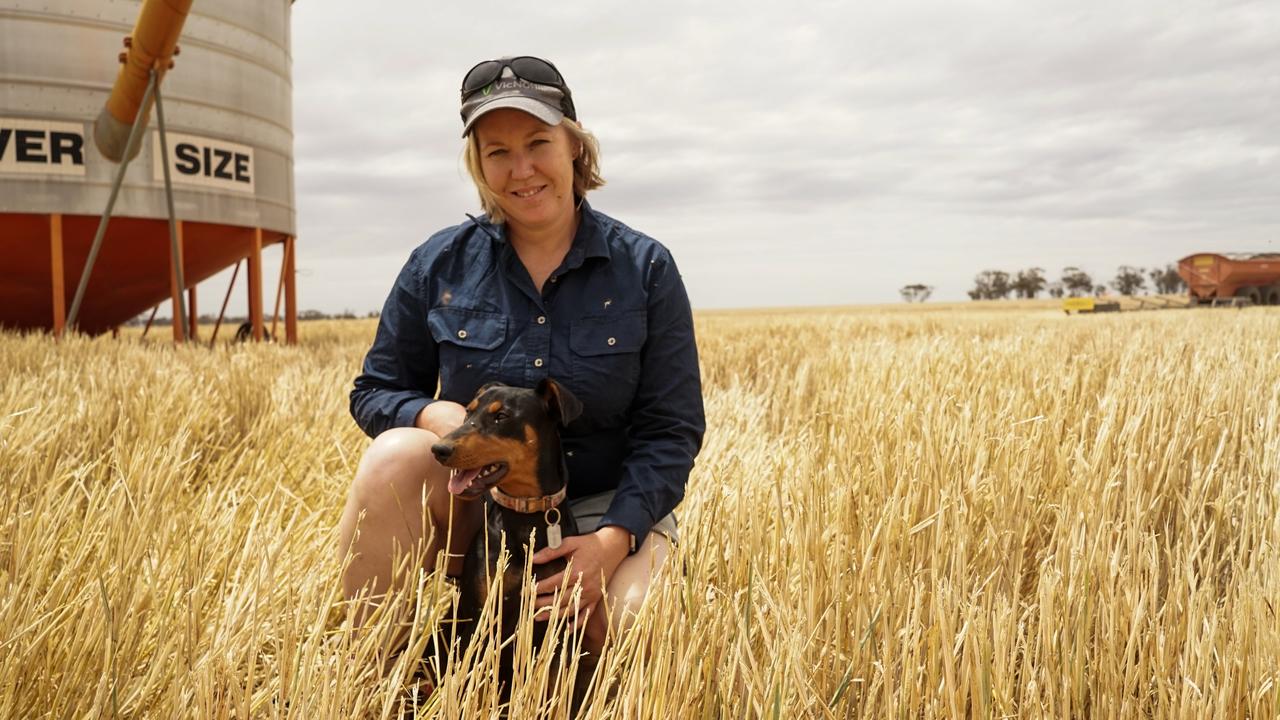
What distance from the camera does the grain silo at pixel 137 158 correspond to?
33.4ft

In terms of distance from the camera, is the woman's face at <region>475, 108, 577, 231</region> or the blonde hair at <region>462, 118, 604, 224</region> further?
the blonde hair at <region>462, 118, 604, 224</region>

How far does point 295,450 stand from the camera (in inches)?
152

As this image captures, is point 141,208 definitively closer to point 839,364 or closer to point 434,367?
point 839,364

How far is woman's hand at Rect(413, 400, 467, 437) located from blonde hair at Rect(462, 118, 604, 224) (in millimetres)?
567

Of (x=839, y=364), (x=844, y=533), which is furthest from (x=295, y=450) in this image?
(x=839, y=364)

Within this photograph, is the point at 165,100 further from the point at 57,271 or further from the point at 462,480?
the point at 462,480

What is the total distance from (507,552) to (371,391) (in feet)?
2.75

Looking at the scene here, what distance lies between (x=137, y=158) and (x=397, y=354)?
10450mm

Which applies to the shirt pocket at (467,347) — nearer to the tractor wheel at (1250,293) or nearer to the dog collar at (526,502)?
the dog collar at (526,502)

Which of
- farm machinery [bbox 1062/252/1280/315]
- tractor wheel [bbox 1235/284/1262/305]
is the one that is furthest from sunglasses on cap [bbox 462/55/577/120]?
tractor wheel [bbox 1235/284/1262/305]

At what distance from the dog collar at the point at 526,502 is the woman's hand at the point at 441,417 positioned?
0.30m

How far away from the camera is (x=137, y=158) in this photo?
35.3ft

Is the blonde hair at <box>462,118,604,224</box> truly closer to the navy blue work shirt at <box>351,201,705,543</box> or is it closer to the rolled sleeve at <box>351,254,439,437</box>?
the navy blue work shirt at <box>351,201,705,543</box>

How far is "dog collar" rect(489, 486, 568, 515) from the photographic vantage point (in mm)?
1931
